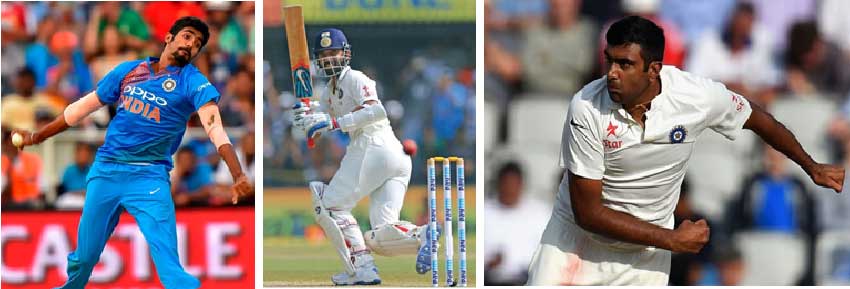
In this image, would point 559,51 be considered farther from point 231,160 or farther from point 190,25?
point 231,160

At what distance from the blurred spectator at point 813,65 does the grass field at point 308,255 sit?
2.00 metres

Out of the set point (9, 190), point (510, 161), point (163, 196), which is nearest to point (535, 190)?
point (510, 161)

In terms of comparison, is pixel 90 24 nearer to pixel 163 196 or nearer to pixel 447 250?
pixel 163 196

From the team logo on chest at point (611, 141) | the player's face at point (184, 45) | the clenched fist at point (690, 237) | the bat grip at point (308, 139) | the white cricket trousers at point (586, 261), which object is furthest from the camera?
the bat grip at point (308, 139)

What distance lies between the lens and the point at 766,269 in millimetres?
7848

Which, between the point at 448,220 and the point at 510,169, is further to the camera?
the point at 510,169

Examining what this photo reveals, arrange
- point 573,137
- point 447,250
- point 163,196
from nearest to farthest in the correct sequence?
1. point 573,137
2. point 163,196
3. point 447,250

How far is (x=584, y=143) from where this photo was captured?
17.1 feet

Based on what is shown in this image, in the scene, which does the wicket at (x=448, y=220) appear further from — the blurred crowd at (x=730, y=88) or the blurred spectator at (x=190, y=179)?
the blurred spectator at (x=190, y=179)

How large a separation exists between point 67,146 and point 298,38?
4.75 feet

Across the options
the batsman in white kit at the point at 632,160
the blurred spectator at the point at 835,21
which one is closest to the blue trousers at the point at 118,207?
the batsman in white kit at the point at 632,160

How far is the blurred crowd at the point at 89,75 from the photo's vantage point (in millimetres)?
7578

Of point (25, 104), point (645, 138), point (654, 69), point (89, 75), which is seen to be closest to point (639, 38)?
point (654, 69)

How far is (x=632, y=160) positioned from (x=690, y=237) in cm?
52
